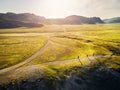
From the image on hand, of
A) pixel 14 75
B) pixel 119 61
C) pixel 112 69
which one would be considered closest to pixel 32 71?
pixel 14 75

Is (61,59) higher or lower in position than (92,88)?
higher

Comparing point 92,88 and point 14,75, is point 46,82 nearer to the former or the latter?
point 14,75

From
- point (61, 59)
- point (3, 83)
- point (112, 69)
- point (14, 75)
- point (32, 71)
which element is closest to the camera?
point (3, 83)

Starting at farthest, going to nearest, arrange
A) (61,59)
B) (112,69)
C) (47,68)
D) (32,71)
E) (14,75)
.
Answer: (61,59) < (112,69) < (47,68) < (32,71) < (14,75)

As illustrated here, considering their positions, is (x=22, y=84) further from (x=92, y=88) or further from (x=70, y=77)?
(x=92, y=88)

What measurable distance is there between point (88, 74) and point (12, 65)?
118 ft

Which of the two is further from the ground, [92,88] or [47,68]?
[47,68]

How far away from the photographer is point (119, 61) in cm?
10606

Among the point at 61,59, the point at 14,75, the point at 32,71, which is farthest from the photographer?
the point at 61,59

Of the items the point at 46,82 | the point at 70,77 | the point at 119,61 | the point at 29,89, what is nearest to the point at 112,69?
the point at 119,61

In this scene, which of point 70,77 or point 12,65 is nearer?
point 70,77

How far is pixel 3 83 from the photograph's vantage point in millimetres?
65000

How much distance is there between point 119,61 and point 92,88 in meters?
35.5

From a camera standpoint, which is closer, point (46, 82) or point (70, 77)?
point (46, 82)
